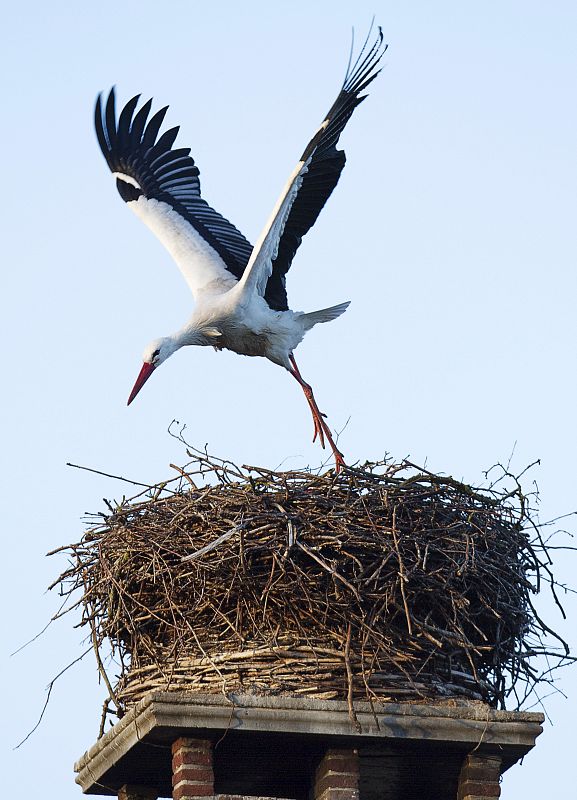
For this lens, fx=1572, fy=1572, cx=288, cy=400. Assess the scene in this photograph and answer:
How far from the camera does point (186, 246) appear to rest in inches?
428

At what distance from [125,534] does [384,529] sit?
1314 mm

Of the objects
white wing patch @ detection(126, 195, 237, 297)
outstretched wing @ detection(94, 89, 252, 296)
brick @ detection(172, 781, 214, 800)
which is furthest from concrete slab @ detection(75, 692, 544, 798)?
outstretched wing @ detection(94, 89, 252, 296)

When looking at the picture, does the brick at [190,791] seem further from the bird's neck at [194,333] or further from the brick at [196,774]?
the bird's neck at [194,333]

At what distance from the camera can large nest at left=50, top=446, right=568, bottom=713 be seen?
738 centimetres

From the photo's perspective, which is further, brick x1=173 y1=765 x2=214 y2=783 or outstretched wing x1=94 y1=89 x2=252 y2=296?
outstretched wing x1=94 y1=89 x2=252 y2=296

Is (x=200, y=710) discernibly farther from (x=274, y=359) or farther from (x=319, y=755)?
(x=274, y=359)

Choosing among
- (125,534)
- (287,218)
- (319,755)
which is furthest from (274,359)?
(319,755)

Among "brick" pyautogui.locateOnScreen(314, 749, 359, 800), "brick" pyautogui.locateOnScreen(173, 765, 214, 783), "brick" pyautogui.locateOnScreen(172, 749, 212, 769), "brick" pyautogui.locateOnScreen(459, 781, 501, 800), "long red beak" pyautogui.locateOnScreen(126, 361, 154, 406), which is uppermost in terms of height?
"long red beak" pyautogui.locateOnScreen(126, 361, 154, 406)

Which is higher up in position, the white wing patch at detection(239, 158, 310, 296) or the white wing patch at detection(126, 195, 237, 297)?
the white wing patch at detection(126, 195, 237, 297)

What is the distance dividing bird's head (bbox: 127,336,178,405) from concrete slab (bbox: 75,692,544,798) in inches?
111

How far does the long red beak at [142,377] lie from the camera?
998 cm

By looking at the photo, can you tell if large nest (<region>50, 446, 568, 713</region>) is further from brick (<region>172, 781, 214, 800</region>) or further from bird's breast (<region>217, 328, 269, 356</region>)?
bird's breast (<region>217, 328, 269, 356</region>)

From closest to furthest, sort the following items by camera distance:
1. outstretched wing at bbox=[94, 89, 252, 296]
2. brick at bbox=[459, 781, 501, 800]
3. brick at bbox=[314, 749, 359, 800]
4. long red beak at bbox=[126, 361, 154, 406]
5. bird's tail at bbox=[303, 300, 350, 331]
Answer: brick at bbox=[314, 749, 359, 800] → brick at bbox=[459, 781, 501, 800] → long red beak at bbox=[126, 361, 154, 406] → bird's tail at bbox=[303, 300, 350, 331] → outstretched wing at bbox=[94, 89, 252, 296]

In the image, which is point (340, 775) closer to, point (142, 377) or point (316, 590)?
point (316, 590)
